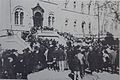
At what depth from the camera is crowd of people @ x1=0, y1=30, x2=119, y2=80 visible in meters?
1.90

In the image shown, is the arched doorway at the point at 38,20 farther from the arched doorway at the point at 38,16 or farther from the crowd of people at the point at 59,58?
the crowd of people at the point at 59,58

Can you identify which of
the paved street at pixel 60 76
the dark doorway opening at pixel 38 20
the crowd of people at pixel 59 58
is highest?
the dark doorway opening at pixel 38 20

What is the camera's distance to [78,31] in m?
1.95

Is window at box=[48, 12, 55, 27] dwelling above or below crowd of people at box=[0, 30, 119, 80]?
above

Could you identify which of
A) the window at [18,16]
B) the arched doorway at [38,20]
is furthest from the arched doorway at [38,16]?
the window at [18,16]

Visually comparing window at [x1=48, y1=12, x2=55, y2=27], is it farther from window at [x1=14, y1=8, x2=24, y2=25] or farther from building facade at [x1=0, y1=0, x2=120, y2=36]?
window at [x1=14, y1=8, x2=24, y2=25]

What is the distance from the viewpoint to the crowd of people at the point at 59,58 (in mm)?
1902

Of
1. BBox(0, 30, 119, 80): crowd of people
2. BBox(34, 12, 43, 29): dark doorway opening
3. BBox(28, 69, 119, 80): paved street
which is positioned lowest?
BBox(28, 69, 119, 80): paved street

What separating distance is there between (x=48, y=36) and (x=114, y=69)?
690 millimetres

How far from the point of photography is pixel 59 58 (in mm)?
1928

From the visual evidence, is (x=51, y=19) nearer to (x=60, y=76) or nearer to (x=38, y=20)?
(x=38, y=20)

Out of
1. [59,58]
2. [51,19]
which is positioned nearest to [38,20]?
[51,19]

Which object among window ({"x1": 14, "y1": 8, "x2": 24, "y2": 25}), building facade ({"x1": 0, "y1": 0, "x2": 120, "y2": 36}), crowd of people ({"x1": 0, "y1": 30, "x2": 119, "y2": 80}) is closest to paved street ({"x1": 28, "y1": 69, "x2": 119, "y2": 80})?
crowd of people ({"x1": 0, "y1": 30, "x2": 119, "y2": 80})

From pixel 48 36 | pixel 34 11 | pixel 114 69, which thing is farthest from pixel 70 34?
pixel 114 69
